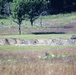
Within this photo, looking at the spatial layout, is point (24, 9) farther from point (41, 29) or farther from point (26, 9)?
point (41, 29)

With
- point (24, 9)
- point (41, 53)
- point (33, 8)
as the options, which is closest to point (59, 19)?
point (33, 8)

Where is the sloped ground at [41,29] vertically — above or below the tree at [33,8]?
below

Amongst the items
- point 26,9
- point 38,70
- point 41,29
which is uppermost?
point 38,70

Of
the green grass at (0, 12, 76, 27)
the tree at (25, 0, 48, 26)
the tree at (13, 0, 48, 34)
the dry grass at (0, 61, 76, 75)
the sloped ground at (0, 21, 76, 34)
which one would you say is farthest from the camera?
the green grass at (0, 12, 76, 27)

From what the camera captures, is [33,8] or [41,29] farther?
[33,8]

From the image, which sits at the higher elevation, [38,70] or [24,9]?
[38,70]

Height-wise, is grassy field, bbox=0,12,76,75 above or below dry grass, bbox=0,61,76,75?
below

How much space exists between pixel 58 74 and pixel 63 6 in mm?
101837

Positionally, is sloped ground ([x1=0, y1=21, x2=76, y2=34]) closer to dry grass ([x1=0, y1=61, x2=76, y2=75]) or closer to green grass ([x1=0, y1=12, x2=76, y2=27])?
green grass ([x1=0, y1=12, x2=76, y2=27])

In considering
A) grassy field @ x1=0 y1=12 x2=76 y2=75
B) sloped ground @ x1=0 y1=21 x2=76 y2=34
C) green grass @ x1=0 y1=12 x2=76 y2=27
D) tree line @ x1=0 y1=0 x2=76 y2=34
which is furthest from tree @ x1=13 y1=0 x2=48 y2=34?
green grass @ x1=0 y1=12 x2=76 y2=27

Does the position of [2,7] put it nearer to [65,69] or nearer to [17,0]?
[17,0]

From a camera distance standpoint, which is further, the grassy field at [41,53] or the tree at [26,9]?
the tree at [26,9]

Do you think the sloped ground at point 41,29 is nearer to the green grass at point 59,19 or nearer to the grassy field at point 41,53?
the grassy field at point 41,53

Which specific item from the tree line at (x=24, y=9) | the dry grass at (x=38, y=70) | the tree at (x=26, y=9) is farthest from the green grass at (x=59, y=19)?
the dry grass at (x=38, y=70)
